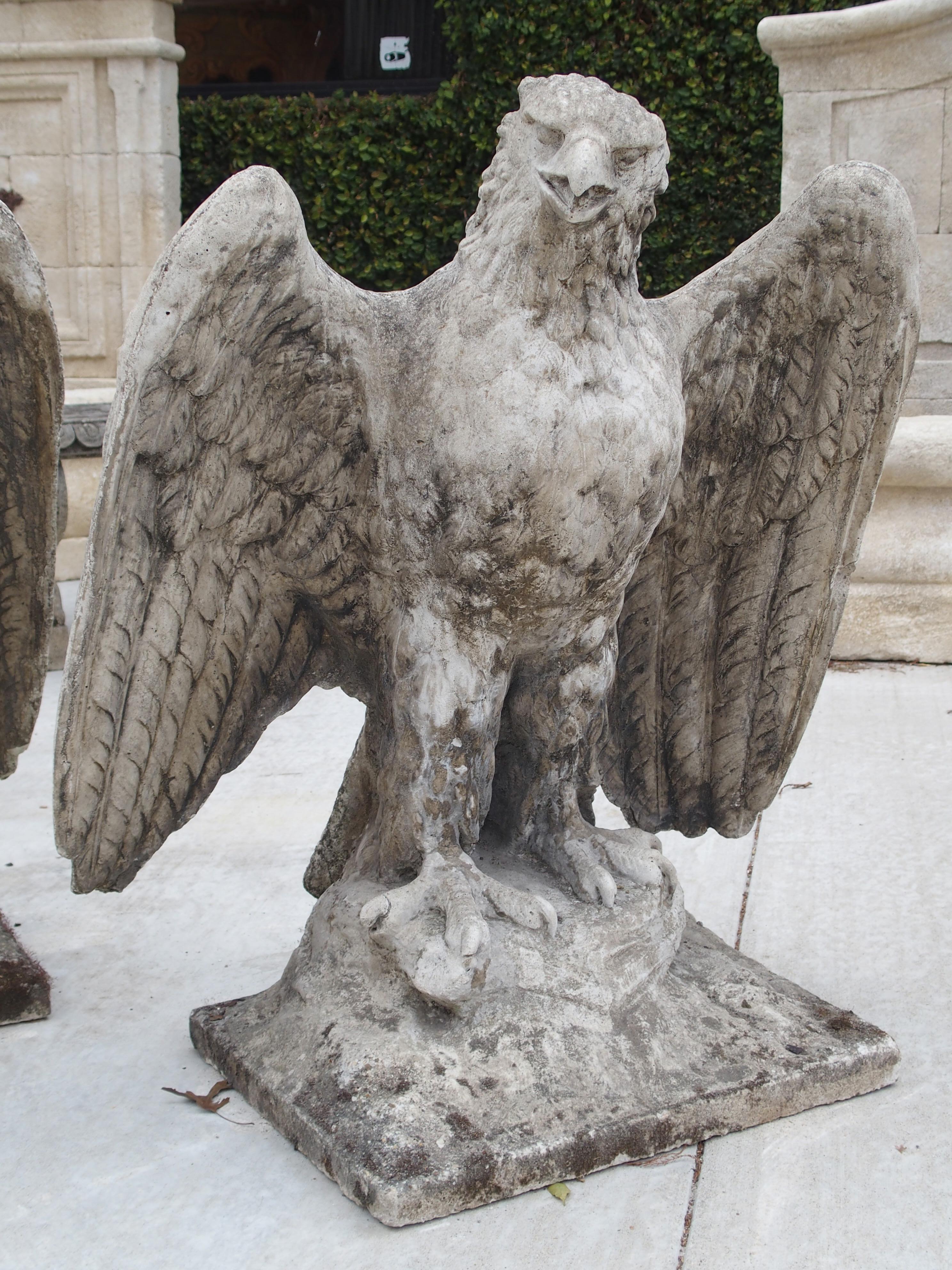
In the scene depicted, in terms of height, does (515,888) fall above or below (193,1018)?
above

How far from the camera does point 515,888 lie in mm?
2453

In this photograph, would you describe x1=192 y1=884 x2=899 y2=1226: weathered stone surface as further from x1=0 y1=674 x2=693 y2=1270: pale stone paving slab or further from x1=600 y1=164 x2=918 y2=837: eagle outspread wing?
x1=600 y1=164 x2=918 y2=837: eagle outspread wing

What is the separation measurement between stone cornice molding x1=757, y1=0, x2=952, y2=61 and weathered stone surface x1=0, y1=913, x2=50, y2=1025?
4768 mm

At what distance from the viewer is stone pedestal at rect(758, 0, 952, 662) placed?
5.53m

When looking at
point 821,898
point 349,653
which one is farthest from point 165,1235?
point 821,898

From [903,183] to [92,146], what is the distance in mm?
4780

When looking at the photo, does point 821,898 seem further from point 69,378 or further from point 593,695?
point 69,378

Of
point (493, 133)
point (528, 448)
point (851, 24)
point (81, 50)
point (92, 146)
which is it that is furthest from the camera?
point (493, 133)

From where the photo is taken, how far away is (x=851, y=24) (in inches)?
227

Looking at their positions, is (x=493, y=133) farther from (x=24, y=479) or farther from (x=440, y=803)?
(x=440, y=803)

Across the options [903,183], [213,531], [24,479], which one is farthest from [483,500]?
[903,183]

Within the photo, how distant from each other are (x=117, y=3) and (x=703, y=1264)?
7947 mm

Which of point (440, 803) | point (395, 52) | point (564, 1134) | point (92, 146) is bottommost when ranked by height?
point (564, 1134)

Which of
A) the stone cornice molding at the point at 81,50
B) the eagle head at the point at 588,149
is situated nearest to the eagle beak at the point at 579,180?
the eagle head at the point at 588,149
